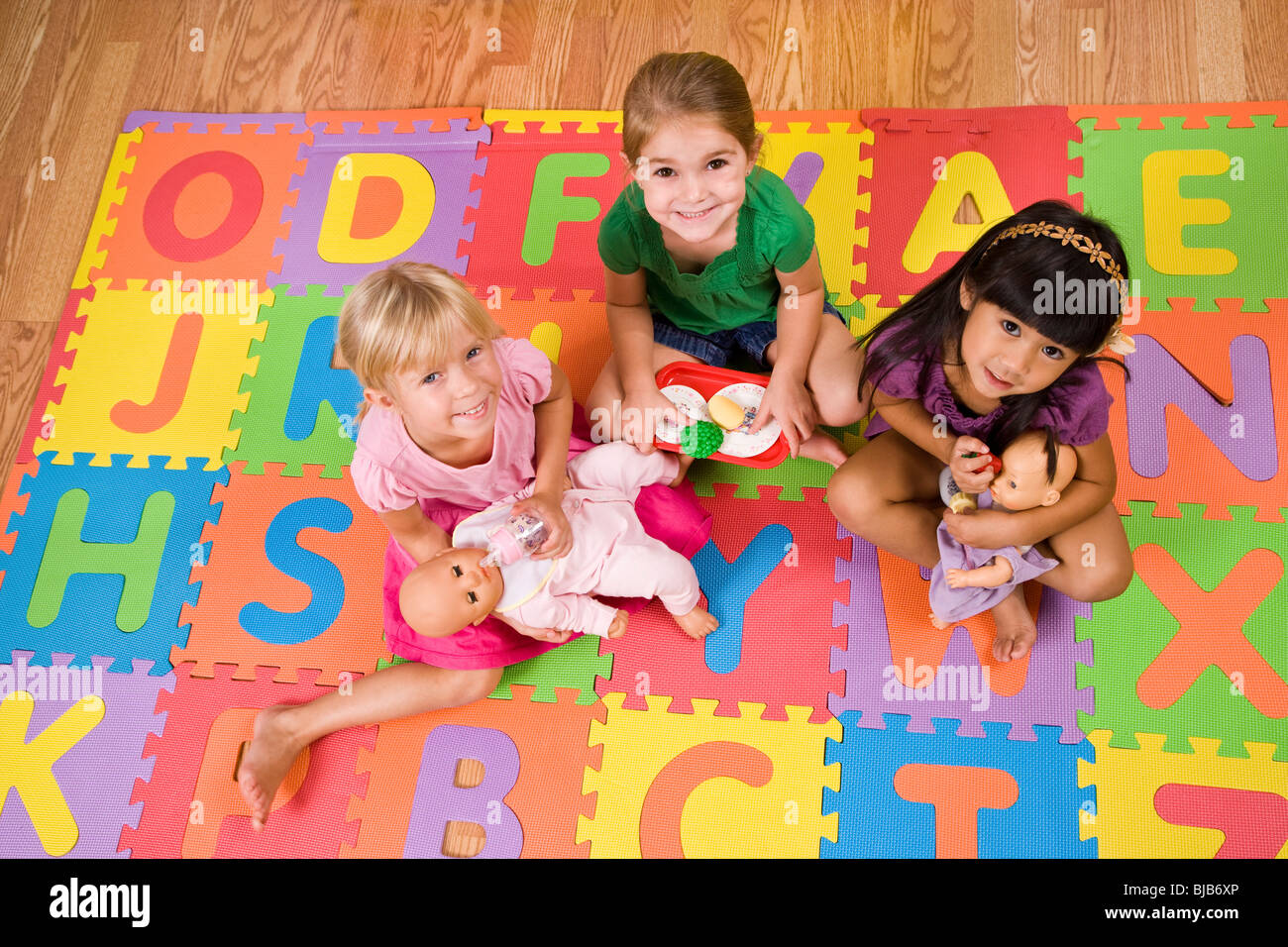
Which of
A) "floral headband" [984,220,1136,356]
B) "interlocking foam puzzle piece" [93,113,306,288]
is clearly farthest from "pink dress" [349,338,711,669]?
"interlocking foam puzzle piece" [93,113,306,288]

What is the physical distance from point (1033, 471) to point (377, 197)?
1451mm

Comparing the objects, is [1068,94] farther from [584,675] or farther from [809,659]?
[584,675]

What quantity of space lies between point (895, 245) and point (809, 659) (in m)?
0.83

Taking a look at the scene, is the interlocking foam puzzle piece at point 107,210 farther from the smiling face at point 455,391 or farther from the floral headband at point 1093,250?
the floral headband at point 1093,250

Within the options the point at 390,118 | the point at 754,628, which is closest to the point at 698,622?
the point at 754,628

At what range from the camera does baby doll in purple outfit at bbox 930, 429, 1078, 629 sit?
129cm

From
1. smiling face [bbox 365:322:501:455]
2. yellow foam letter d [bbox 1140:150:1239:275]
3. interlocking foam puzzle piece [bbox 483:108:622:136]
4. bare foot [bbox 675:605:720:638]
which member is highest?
interlocking foam puzzle piece [bbox 483:108:622:136]

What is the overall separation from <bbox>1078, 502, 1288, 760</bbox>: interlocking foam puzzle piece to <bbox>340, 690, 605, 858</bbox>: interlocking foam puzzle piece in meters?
0.83

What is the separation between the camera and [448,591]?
1273mm

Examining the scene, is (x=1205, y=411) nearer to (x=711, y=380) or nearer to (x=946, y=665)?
(x=946, y=665)

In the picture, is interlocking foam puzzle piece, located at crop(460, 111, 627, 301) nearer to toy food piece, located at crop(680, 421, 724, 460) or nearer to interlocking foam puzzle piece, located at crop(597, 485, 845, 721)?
toy food piece, located at crop(680, 421, 724, 460)

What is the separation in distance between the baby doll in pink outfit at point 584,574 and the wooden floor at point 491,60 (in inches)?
37.2

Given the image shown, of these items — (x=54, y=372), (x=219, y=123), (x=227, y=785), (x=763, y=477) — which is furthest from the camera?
(x=219, y=123)

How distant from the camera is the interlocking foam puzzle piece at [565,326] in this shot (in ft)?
6.00
